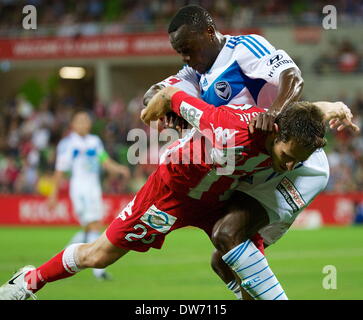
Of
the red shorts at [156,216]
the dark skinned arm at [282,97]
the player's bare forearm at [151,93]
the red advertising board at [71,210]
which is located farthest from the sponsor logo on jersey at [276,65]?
the red advertising board at [71,210]

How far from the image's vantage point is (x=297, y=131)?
531cm

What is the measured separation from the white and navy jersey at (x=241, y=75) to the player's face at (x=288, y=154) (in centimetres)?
71

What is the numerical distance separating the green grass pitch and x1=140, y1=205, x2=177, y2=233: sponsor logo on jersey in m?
2.13

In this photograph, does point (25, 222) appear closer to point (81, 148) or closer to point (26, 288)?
point (81, 148)

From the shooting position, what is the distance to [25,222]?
21.7 m

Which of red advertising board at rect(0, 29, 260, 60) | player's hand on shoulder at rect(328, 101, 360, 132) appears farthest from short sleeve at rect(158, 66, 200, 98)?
red advertising board at rect(0, 29, 260, 60)

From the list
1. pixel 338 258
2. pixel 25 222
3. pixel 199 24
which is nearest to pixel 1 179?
pixel 25 222

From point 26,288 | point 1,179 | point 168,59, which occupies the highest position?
point 168,59

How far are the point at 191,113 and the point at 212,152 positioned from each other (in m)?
0.31

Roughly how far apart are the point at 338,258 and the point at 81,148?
14.4 feet

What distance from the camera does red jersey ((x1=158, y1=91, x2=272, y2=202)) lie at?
540 cm

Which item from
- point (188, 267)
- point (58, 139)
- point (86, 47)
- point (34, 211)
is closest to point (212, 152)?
point (188, 267)

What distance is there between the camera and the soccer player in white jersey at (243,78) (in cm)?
582

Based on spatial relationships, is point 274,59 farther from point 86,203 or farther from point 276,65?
point 86,203
